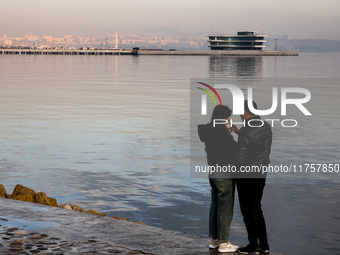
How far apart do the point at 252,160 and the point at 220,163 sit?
41cm

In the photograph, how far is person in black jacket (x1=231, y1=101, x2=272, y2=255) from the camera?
6.75 meters

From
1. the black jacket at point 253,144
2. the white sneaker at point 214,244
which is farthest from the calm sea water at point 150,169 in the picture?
the black jacket at point 253,144

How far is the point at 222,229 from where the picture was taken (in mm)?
7078

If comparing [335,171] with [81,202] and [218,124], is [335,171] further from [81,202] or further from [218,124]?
[218,124]

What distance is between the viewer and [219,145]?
270 inches

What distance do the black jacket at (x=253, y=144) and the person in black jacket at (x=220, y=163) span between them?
13cm

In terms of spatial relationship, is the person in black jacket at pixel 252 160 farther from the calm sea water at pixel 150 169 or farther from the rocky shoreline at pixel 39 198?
the rocky shoreline at pixel 39 198

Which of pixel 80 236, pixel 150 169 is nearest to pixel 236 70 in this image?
pixel 150 169

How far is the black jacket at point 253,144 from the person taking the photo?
22.1 ft

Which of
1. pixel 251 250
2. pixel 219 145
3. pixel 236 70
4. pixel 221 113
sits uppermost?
pixel 236 70

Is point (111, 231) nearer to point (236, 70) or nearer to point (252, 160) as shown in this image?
point (252, 160)

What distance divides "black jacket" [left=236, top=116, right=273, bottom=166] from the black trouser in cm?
25

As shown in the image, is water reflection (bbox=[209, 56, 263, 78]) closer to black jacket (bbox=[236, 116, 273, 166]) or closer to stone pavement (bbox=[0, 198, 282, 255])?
stone pavement (bbox=[0, 198, 282, 255])

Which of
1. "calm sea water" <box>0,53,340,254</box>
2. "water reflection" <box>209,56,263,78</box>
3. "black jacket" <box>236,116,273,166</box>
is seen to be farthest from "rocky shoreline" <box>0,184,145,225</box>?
"water reflection" <box>209,56,263,78</box>
